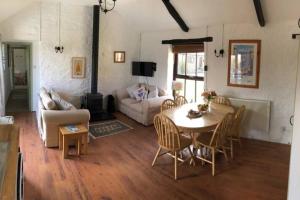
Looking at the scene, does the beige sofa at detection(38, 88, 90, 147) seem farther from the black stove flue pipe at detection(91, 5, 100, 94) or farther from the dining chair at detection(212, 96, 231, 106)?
the dining chair at detection(212, 96, 231, 106)

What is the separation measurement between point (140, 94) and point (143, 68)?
92 centimetres

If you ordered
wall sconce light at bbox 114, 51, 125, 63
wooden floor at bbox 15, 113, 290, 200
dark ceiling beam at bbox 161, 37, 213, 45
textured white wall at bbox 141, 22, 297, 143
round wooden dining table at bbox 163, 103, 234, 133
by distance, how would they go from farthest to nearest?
wall sconce light at bbox 114, 51, 125, 63 → dark ceiling beam at bbox 161, 37, 213, 45 → textured white wall at bbox 141, 22, 297, 143 → round wooden dining table at bbox 163, 103, 234, 133 → wooden floor at bbox 15, 113, 290, 200

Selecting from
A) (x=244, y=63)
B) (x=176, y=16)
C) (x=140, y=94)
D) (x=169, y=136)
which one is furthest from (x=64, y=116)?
(x=244, y=63)

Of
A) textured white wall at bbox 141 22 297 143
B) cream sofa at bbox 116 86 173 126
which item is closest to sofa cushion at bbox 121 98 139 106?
cream sofa at bbox 116 86 173 126

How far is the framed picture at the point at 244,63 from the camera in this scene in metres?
5.38

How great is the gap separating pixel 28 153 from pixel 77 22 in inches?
153

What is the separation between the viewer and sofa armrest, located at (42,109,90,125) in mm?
4642

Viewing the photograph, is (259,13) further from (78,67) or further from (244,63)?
(78,67)

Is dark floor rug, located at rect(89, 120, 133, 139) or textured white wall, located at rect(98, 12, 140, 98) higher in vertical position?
textured white wall, located at rect(98, 12, 140, 98)

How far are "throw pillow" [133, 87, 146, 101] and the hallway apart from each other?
3079 millimetres

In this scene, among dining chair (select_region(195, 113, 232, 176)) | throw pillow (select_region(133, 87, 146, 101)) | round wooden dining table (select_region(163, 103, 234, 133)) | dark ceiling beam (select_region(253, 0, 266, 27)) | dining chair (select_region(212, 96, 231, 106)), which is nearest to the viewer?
round wooden dining table (select_region(163, 103, 234, 133))

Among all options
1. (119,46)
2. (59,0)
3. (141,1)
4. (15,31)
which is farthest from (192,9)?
(15,31)

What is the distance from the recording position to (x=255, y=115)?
5.43 meters

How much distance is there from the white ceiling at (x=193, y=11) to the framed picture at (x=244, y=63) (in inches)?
18.3
